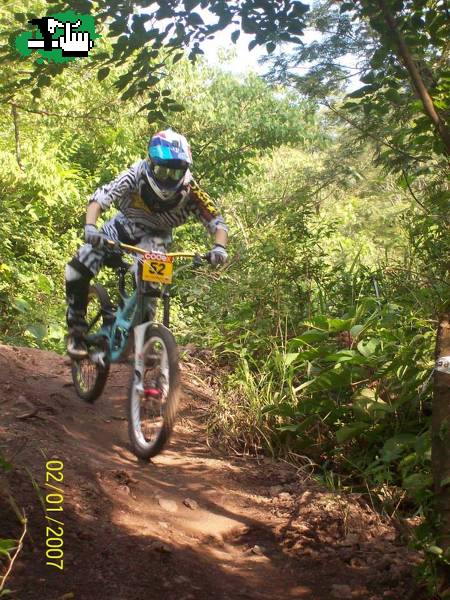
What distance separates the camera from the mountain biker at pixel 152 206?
15.2 ft

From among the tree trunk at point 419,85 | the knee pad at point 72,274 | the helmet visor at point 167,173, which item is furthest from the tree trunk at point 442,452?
the knee pad at point 72,274

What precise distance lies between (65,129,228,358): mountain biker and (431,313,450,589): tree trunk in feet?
7.79

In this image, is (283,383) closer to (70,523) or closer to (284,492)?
(284,492)

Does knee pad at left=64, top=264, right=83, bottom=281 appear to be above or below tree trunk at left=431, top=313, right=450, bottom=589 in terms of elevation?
above

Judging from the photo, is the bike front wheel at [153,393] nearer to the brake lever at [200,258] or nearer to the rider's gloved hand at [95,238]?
the brake lever at [200,258]

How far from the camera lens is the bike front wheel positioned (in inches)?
168

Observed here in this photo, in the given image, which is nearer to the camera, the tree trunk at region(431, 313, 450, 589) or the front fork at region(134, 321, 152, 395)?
the tree trunk at region(431, 313, 450, 589)

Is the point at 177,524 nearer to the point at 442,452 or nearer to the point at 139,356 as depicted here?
the point at 139,356

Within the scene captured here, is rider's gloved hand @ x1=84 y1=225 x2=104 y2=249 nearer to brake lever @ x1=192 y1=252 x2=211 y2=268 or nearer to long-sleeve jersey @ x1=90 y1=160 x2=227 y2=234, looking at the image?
long-sleeve jersey @ x1=90 y1=160 x2=227 y2=234

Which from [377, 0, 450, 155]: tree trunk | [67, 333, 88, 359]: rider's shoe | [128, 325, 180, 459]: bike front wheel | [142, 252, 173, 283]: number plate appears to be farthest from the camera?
[67, 333, 88, 359]: rider's shoe
